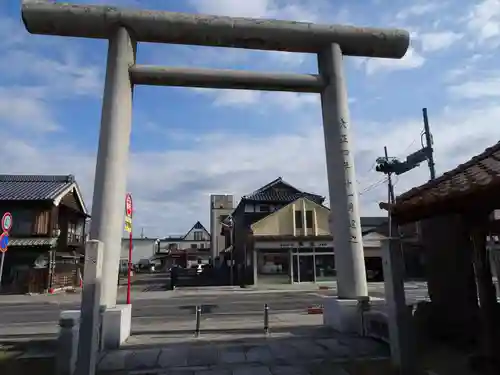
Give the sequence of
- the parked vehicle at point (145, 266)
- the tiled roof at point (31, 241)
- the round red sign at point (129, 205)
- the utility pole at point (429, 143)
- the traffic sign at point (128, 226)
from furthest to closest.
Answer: the parked vehicle at point (145, 266) < the tiled roof at point (31, 241) < the utility pole at point (429, 143) < the round red sign at point (129, 205) < the traffic sign at point (128, 226)

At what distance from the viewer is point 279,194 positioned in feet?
116

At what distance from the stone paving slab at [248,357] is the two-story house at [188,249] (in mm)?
58155

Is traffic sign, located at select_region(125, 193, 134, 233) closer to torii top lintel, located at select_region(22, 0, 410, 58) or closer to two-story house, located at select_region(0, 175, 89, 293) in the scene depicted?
torii top lintel, located at select_region(22, 0, 410, 58)

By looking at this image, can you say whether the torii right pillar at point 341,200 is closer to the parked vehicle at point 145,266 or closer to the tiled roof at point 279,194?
the tiled roof at point 279,194

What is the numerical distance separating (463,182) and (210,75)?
6611 millimetres

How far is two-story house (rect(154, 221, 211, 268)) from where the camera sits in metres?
65.9

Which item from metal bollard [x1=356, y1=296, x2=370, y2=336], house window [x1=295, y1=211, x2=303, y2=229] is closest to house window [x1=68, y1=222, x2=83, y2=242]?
house window [x1=295, y1=211, x2=303, y2=229]

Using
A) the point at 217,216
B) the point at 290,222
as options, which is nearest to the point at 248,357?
the point at 290,222

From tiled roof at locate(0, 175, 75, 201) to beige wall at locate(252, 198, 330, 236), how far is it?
664 inches

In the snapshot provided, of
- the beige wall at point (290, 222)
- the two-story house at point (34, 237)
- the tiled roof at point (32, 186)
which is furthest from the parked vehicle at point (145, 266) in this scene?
the beige wall at point (290, 222)

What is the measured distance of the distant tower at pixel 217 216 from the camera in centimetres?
5381

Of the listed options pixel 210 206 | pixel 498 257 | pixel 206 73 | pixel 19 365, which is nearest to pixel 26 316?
pixel 19 365

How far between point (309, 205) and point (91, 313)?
2718cm

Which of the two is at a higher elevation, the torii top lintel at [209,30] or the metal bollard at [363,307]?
the torii top lintel at [209,30]
